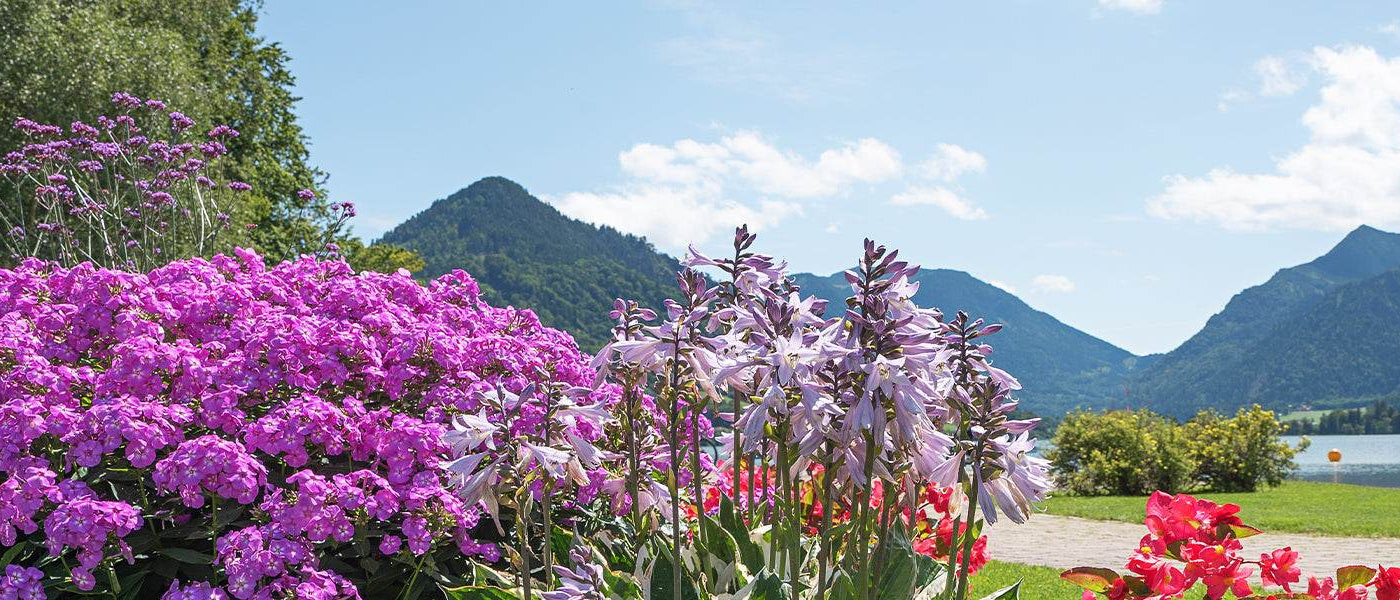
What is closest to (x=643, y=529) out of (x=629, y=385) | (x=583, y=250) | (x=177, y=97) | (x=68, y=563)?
(x=629, y=385)

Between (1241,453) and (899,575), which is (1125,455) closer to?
(1241,453)

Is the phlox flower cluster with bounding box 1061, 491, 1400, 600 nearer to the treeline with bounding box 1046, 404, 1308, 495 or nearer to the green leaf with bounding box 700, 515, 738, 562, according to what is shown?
the green leaf with bounding box 700, 515, 738, 562

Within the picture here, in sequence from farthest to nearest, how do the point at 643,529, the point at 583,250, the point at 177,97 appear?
the point at 583,250, the point at 177,97, the point at 643,529

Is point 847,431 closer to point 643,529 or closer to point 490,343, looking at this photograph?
point 643,529

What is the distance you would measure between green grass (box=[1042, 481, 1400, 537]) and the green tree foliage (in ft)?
36.1

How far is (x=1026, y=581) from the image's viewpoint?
700cm

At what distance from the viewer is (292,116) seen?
26281 millimetres

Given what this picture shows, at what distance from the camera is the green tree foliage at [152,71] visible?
15992 millimetres

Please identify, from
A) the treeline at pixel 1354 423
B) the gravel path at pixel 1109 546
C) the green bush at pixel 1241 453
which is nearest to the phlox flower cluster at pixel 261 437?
the gravel path at pixel 1109 546

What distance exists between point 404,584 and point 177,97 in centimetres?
1599

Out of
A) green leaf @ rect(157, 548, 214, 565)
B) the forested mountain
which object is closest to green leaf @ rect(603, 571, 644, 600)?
green leaf @ rect(157, 548, 214, 565)

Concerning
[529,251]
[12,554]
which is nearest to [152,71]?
[12,554]

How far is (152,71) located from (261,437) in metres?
16.1

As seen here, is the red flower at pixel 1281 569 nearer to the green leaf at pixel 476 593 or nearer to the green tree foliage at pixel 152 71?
the green leaf at pixel 476 593
